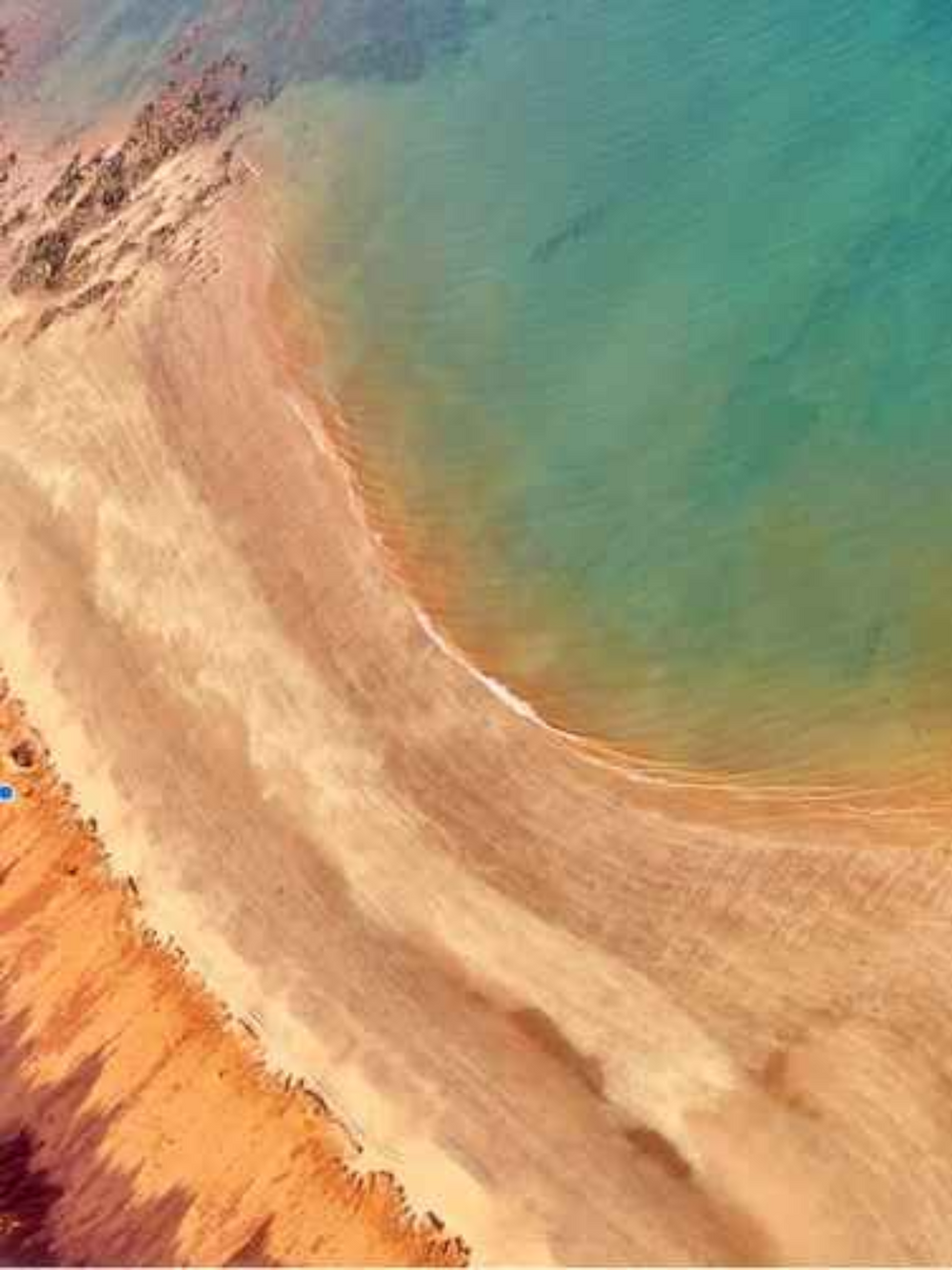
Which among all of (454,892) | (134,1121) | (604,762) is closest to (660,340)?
(604,762)

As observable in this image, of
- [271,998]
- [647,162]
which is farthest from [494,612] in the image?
[647,162]

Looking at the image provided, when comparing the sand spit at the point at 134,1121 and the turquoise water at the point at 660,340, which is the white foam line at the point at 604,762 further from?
the sand spit at the point at 134,1121

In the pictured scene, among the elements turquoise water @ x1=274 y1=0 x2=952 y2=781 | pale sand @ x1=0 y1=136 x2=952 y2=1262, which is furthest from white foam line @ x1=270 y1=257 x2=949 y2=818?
turquoise water @ x1=274 y1=0 x2=952 y2=781

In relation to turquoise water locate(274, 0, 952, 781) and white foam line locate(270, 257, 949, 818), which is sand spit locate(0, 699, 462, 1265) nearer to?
white foam line locate(270, 257, 949, 818)

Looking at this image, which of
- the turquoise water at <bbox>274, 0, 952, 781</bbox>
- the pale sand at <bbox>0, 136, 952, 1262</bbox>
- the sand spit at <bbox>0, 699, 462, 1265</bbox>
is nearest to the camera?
the pale sand at <bbox>0, 136, 952, 1262</bbox>

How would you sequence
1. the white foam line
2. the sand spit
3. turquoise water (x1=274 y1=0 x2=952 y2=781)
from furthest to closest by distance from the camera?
turquoise water (x1=274 y1=0 x2=952 y2=781)
the white foam line
the sand spit

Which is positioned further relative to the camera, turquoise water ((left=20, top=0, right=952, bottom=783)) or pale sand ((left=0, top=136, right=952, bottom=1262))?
turquoise water ((left=20, top=0, right=952, bottom=783))

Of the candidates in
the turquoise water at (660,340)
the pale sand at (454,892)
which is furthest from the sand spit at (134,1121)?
the turquoise water at (660,340)
